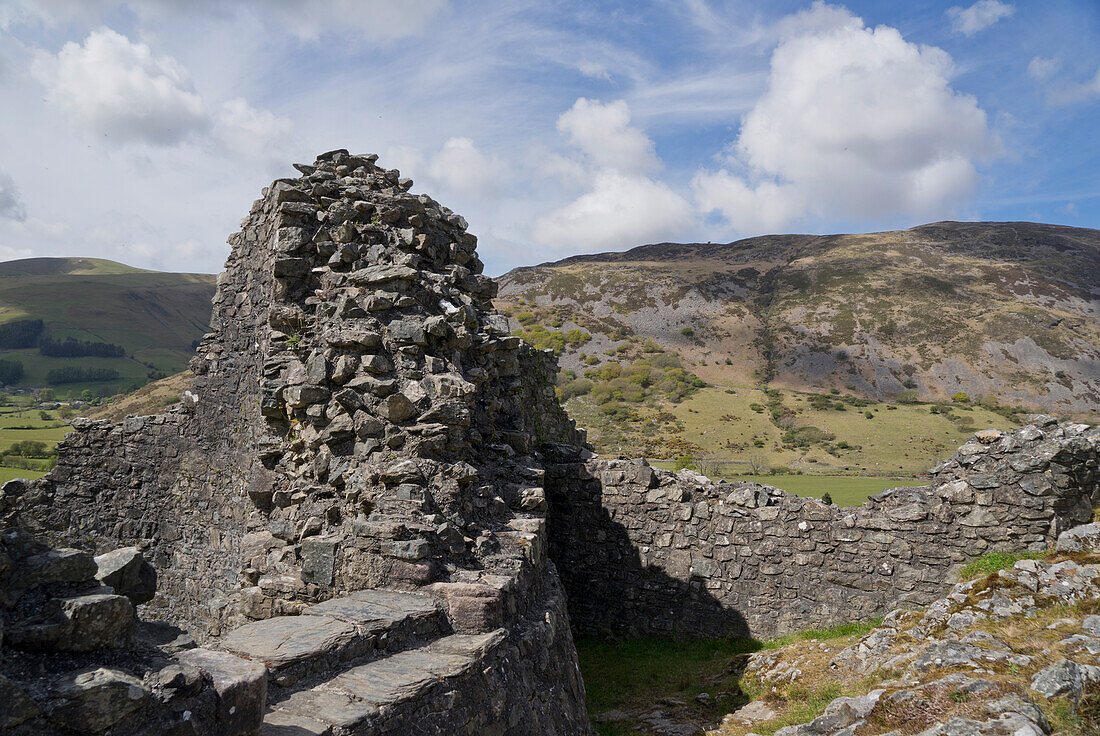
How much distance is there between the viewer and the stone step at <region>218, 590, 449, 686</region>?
4141 mm

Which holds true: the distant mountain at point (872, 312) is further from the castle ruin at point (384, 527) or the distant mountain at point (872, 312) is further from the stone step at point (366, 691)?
the stone step at point (366, 691)

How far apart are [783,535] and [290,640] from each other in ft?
27.1

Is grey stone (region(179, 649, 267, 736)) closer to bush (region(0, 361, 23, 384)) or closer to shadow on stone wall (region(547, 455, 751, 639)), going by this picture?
shadow on stone wall (region(547, 455, 751, 639))

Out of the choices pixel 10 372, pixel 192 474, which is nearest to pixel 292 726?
pixel 192 474

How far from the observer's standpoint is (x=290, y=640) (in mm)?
4371

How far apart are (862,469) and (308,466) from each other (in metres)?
39.5

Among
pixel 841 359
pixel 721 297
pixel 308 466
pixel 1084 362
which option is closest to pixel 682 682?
pixel 308 466

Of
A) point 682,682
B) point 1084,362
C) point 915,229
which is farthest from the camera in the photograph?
point 915,229

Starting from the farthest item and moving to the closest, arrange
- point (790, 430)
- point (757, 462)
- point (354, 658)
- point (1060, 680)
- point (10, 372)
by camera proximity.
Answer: point (10, 372) < point (790, 430) < point (757, 462) < point (1060, 680) < point (354, 658)

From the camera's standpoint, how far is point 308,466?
25.7 ft

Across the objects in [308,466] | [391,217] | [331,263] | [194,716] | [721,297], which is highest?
[721,297]

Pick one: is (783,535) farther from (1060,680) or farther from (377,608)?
(377,608)

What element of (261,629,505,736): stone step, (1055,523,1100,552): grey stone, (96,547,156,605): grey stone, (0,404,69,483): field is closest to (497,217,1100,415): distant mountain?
(0,404,69,483): field

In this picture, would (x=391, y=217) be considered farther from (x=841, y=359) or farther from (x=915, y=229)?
(x=915, y=229)
